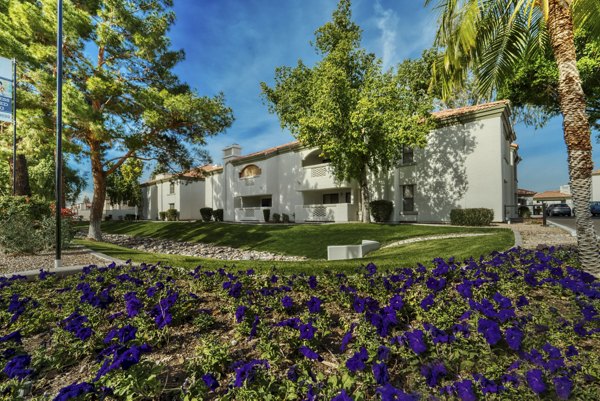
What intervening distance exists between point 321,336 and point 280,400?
888 millimetres

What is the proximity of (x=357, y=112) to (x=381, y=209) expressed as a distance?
24.4ft

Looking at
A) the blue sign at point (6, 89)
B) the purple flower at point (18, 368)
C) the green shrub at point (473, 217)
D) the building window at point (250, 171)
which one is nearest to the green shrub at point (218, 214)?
the building window at point (250, 171)

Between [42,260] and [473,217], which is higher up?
[473,217]

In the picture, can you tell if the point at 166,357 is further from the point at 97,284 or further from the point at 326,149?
the point at 326,149

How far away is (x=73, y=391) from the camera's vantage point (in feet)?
5.39

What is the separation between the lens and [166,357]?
8.93 ft

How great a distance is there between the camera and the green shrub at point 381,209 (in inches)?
848

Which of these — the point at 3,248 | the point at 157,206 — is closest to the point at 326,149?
the point at 3,248

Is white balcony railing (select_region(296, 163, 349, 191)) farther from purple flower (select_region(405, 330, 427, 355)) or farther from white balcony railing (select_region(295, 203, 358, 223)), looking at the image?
purple flower (select_region(405, 330, 427, 355))

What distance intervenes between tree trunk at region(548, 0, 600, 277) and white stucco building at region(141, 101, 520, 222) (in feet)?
46.5

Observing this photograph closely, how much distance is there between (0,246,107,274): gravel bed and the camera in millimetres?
7751

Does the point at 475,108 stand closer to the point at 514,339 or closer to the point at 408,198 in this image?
the point at 408,198

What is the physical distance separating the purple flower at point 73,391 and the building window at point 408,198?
2180 cm

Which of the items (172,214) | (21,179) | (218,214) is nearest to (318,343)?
(21,179)
